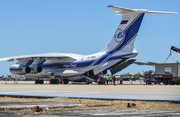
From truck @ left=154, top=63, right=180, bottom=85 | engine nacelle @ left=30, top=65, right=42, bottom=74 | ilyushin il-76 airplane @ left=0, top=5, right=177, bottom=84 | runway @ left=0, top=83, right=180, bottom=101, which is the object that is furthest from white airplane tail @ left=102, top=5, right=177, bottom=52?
runway @ left=0, top=83, right=180, bottom=101

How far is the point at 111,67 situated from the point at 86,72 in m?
4.01

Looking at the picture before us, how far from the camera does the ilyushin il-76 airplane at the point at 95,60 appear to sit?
1251 inches

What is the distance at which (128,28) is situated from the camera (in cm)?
3216

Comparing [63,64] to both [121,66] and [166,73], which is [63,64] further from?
[166,73]

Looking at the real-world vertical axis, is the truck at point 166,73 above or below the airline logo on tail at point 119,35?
below

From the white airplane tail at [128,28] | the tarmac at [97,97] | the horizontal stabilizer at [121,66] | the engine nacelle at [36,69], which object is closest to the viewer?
the tarmac at [97,97]

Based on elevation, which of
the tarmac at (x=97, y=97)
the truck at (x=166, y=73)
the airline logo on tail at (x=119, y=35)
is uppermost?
the airline logo on tail at (x=119, y=35)

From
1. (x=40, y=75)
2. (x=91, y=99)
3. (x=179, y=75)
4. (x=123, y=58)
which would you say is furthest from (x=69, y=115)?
(x=40, y=75)

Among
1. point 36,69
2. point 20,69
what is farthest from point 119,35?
point 20,69

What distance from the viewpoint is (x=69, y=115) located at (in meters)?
6.50

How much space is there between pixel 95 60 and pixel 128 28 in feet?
Result: 17.8

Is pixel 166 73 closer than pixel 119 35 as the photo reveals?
No

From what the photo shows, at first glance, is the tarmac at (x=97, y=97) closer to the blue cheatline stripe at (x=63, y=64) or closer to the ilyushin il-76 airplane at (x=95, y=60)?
the ilyushin il-76 airplane at (x=95, y=60)

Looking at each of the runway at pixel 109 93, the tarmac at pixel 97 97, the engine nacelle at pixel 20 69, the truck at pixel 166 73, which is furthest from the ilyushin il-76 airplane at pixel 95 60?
the tarmac at pixel 97 97
